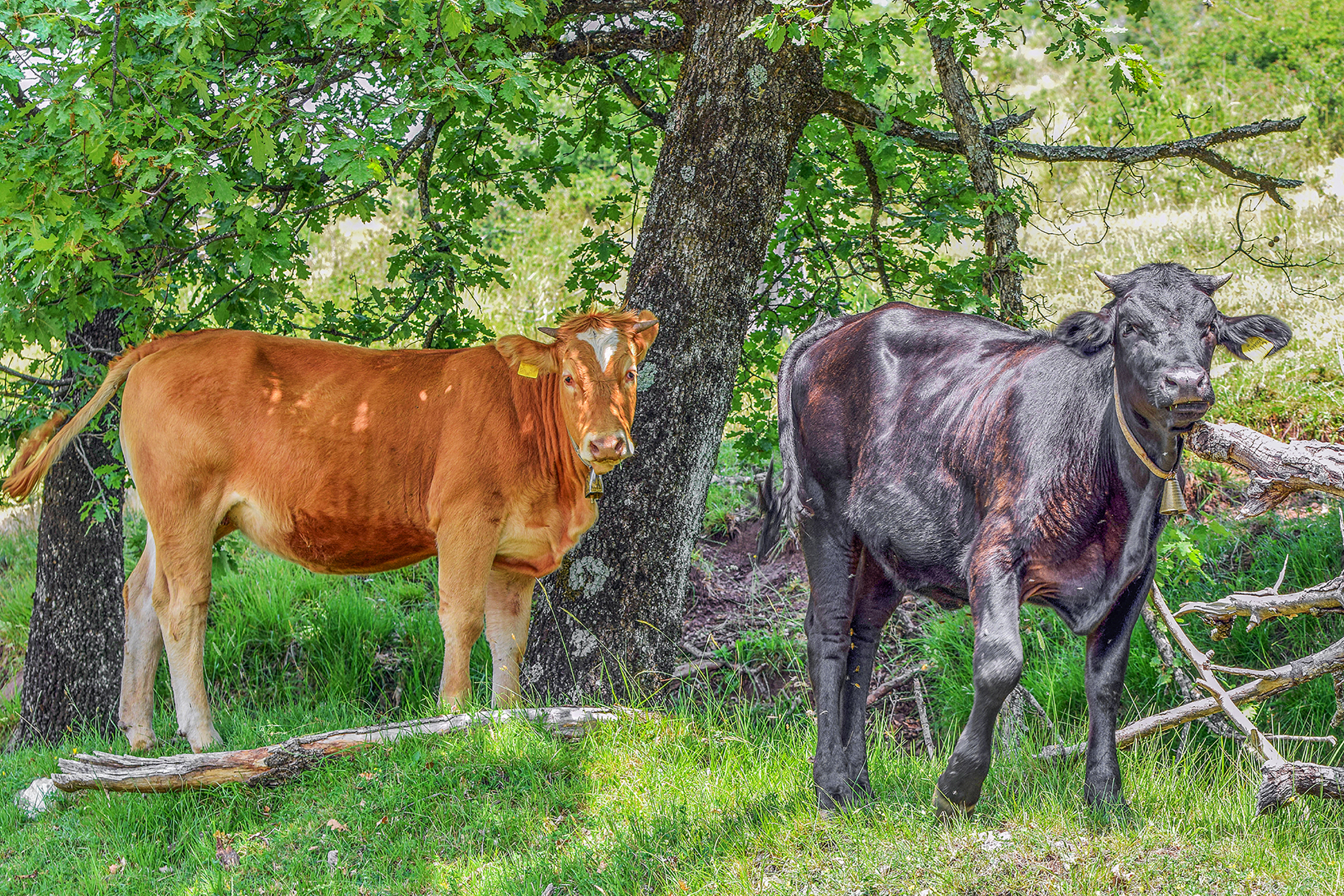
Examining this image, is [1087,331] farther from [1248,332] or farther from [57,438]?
[57,438]

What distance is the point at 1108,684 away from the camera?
12.2 ft

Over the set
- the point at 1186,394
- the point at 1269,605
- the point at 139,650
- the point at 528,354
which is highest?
the point at 528,354

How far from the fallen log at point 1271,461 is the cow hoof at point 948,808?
154 centimetres

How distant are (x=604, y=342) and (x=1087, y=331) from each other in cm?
223

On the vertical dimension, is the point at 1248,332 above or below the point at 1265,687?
above

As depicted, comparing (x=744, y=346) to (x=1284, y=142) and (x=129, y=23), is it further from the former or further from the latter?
(x=1284, y=142)

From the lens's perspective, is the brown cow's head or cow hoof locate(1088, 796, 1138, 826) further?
the brown cow's head

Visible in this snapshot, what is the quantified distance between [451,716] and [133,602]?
2134 mm

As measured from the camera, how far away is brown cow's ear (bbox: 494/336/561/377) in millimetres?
5324

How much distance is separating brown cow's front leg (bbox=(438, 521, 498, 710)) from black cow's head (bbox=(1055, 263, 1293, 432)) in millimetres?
2861

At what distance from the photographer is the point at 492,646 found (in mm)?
5703

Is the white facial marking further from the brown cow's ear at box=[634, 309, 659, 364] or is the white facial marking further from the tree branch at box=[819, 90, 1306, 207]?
the tree branch at box=[819, 90, 1306, 207]

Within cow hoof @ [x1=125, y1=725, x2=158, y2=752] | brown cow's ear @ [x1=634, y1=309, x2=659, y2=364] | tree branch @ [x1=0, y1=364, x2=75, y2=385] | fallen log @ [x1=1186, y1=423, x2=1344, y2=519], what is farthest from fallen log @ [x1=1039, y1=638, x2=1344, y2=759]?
tree branch @ [x1=0, y1=364, x2=75, y2=385]

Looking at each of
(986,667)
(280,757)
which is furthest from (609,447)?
(280,757)
